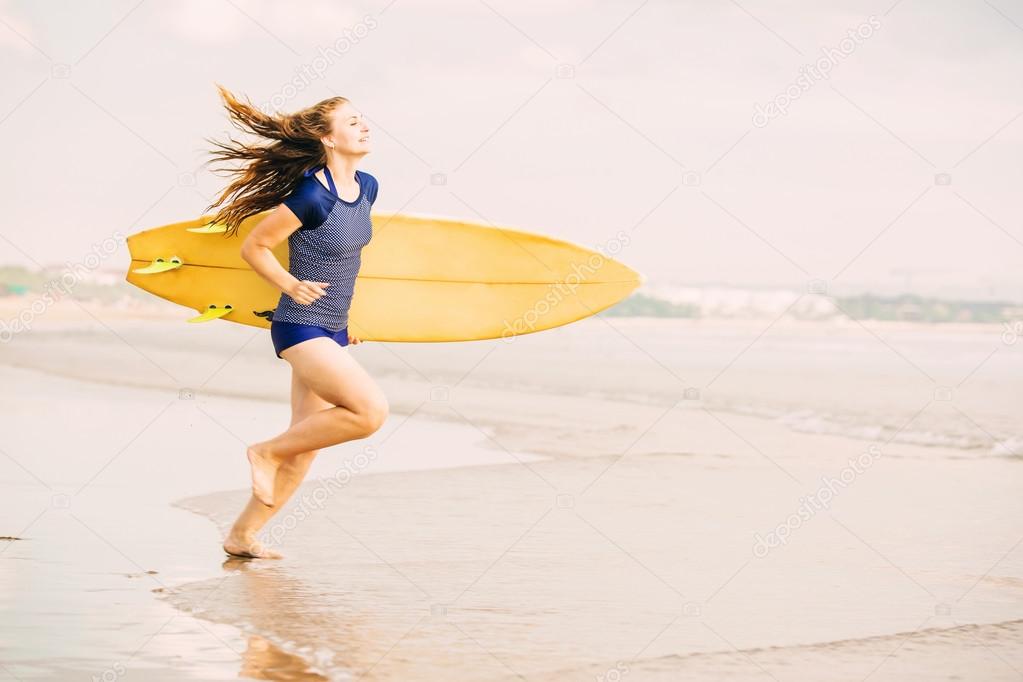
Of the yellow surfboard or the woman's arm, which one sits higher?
the yellow surfboard

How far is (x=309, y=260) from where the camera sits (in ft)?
15.3

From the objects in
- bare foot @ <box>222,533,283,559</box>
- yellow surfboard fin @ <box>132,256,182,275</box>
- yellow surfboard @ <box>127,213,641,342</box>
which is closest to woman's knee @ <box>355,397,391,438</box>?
bare foot @ <box>222,533,283,559</box>

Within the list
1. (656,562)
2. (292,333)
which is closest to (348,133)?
(292,333)

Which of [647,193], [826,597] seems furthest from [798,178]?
[826,597]

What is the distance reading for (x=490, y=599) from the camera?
167 inches

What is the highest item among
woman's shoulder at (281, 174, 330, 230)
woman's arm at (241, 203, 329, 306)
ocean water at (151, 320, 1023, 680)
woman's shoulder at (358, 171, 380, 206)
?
woman's shoulder at (358, 171, 380, 206)

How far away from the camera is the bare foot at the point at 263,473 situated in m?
4.68

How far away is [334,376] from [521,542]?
4.01 ft

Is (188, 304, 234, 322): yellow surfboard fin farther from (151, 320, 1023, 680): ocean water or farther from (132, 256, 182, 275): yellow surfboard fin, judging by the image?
(151, 320, 1023, 680): ocean water

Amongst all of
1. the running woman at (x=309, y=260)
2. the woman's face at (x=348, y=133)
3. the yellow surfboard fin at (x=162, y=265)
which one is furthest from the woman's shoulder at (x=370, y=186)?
the yellow surfboard fin at (x=162, y=265)

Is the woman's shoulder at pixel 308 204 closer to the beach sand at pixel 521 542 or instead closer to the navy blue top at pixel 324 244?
the navy blue top at pixel 324 244

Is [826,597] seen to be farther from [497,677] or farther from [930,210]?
[930,210]

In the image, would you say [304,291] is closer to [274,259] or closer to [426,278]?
[274,259]

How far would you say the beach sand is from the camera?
363 cm
